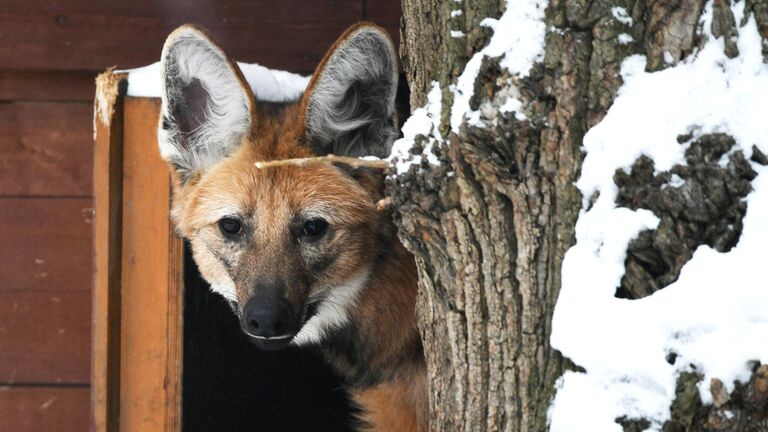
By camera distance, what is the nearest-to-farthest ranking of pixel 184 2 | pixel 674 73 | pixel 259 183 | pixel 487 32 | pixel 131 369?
1. pixel 674 73
2. pixel 487 32
3. pixel 259 183
4. pixel 131 369
5. pixel 184 2

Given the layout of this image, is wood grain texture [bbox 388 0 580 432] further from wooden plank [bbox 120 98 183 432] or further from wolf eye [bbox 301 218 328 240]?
wooden plank [bbox 120 98 183 432]

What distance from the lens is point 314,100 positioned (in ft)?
8.59

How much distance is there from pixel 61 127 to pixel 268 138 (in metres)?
1.49

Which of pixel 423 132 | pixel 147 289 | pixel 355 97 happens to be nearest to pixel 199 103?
pixel 355 97

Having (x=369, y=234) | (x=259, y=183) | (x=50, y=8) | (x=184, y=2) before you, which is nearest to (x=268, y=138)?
(x=259, y=183)

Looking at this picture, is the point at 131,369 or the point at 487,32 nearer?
the point at 487,32

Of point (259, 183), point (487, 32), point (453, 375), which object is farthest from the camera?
point (259, 183)

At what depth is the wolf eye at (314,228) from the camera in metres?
2.59

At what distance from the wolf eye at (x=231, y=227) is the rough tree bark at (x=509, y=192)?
0.84 meters

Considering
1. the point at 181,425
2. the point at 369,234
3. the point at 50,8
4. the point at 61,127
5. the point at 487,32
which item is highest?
the point at 50,8

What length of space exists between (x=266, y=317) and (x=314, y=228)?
315 mm

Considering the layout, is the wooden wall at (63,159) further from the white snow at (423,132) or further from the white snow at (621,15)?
the white snow at (621,15)

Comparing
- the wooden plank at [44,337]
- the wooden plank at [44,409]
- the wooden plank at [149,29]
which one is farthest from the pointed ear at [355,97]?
the wooden plank at [44,409]

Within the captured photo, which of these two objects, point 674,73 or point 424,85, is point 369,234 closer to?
point 424,85
